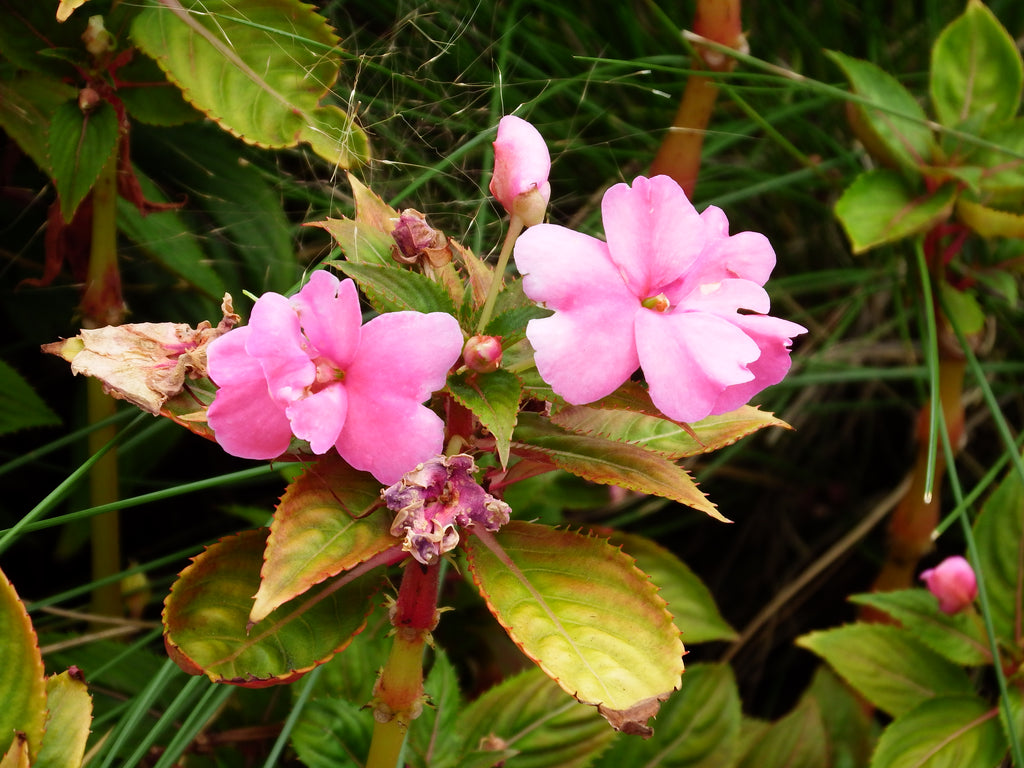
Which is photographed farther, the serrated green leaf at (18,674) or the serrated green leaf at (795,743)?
the serrated green leaf at (795,743)

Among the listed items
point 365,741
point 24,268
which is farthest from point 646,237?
point 24,268

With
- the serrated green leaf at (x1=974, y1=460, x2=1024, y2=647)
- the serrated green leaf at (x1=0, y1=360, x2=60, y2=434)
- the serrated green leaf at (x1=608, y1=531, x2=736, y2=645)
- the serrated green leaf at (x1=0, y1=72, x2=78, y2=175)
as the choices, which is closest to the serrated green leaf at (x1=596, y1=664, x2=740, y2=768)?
the serrated green leaf at (x1=608, y1=531, x2=736, y2=645)

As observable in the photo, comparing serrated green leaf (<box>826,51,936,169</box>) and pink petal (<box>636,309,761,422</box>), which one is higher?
pink petal (<box>636,309,761,422</box>)

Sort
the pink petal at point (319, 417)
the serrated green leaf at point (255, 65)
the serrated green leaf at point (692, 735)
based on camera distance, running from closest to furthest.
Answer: the pink petal at point (319, 417), the serrated green leaf at point (255, 65), the serrated green leaf at point (692, 735)

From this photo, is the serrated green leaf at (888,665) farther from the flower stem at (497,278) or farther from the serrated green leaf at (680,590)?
the flower stem at (497,278)

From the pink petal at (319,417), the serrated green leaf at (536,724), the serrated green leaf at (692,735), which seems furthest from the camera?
the serrated green leaf at (692,735)

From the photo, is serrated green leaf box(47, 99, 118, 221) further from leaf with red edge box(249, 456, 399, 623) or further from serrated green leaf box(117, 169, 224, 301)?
leaf with red edge box(249, 456, 399, 623)

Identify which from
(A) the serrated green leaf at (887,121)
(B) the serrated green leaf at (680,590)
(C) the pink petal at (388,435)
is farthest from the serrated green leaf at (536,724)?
(A) the serrated green leaf at (887,121)

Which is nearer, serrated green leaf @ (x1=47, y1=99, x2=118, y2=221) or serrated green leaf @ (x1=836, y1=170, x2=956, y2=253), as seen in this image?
serrated green leaf @ (x1=47, y1=99, x2=118, y2=221)

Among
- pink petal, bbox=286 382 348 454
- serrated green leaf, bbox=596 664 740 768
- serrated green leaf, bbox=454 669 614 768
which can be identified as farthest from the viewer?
serrated green leaf, bbox=596 664 740 768
